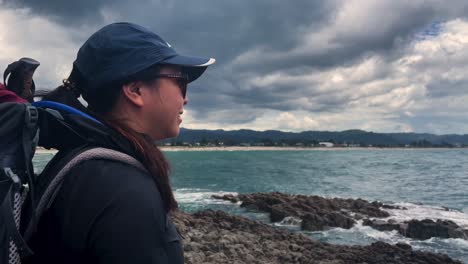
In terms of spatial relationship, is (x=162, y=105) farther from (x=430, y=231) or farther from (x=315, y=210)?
(x=315, y=210)

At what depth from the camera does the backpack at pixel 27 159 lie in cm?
169

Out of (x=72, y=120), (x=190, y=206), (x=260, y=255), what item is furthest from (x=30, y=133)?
(x=190, y=206)

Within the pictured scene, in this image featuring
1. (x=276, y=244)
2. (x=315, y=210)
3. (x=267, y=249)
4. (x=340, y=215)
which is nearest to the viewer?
(x=267, y=249)

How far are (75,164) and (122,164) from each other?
0.58 feet

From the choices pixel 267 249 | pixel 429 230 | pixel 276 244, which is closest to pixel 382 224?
pixel 429 230

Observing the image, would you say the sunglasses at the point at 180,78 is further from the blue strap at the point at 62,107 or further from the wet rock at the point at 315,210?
the wet rock at the point at 315,210

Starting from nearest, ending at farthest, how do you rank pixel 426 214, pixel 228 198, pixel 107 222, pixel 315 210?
pixel 107 222, pixel 315 210, pixel 426 214, pixel 228 198

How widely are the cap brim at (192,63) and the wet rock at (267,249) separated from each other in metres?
10.4

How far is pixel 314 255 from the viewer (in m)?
15.3

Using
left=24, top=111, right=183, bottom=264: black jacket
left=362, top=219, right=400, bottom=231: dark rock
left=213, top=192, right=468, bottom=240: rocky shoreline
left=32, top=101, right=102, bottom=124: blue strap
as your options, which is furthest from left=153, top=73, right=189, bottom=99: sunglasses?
left=362, top=219, right=400, bottom=231: dark rock

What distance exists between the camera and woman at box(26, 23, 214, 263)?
5.18 ft

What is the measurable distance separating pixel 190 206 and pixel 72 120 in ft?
99.7

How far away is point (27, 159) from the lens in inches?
71.2

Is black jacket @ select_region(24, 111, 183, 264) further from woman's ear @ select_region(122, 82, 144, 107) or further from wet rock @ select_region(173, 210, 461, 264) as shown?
wet rock @ select_region(173, 210, 461, 264)
